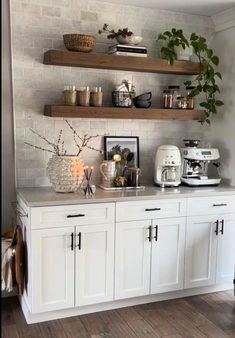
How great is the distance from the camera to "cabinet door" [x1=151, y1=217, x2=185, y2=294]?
2.97 m

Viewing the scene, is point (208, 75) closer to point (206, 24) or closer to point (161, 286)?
point (206, 24)

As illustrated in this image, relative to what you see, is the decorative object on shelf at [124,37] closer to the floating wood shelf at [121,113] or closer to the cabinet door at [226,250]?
the floating wood shelf at [121,113]

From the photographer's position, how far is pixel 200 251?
3133 millimetres

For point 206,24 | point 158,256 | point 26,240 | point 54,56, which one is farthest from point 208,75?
point 26,240

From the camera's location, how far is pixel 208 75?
334 centimetres

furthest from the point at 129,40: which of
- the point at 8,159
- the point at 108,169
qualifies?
the point at 8,159

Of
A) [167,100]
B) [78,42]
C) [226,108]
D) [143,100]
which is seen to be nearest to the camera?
[78,42]

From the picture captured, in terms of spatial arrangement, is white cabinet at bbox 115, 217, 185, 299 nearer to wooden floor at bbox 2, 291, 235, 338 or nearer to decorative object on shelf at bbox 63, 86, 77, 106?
wooden floor at bbox 2, 291, 235, 338

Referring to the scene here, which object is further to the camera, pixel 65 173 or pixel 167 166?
pixel 167 166

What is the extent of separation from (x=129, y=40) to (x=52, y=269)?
191 cm

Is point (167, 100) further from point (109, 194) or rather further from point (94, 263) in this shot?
point (94, 263)

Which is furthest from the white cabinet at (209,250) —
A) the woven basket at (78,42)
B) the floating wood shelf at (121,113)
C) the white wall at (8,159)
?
the woven basket at (78,42)

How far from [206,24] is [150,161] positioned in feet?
4.65

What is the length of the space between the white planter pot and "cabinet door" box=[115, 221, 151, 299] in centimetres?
150
